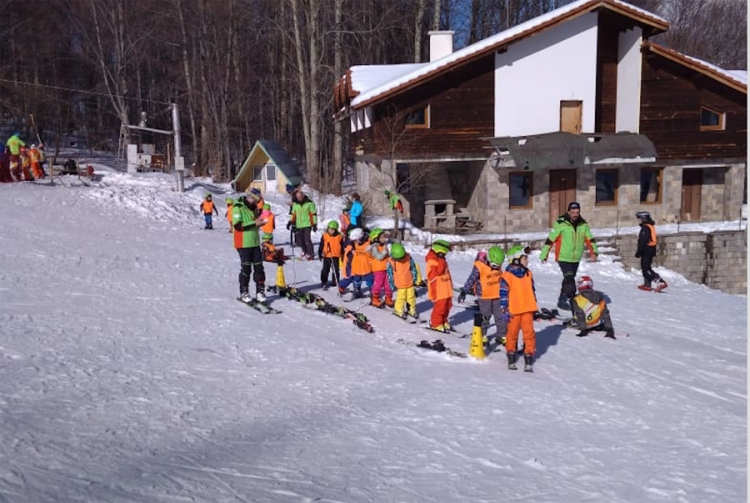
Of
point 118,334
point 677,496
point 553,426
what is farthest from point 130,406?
point 677,496

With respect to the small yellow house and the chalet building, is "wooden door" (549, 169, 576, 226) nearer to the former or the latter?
the chalet building

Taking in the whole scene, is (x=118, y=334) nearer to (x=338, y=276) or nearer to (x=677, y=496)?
(x=338, y=276)

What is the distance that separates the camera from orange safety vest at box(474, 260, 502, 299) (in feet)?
30.2

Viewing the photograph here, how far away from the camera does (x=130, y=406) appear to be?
5.82 meters

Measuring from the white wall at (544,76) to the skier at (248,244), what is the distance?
1437 centimetres

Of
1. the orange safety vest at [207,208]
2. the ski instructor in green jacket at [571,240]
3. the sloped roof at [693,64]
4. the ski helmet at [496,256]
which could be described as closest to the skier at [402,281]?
the ski helmet at [496,256]

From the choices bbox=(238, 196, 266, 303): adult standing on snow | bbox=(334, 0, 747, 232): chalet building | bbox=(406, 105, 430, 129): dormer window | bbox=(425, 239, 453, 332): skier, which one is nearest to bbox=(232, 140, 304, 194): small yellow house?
bbox=(334, 0, 747, 232): chalet building

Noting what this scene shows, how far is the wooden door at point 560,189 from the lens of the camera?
23422mm

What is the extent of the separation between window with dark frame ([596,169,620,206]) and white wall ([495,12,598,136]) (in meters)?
2.62

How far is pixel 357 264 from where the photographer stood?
37.8 feet

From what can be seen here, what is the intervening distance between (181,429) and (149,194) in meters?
17.3

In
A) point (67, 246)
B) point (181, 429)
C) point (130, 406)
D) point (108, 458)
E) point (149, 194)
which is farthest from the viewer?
point (149, 194)

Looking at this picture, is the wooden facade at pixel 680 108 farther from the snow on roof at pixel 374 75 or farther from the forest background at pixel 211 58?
the forest background at pixel 211 58

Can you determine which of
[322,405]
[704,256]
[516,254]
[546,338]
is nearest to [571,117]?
[704,256]
